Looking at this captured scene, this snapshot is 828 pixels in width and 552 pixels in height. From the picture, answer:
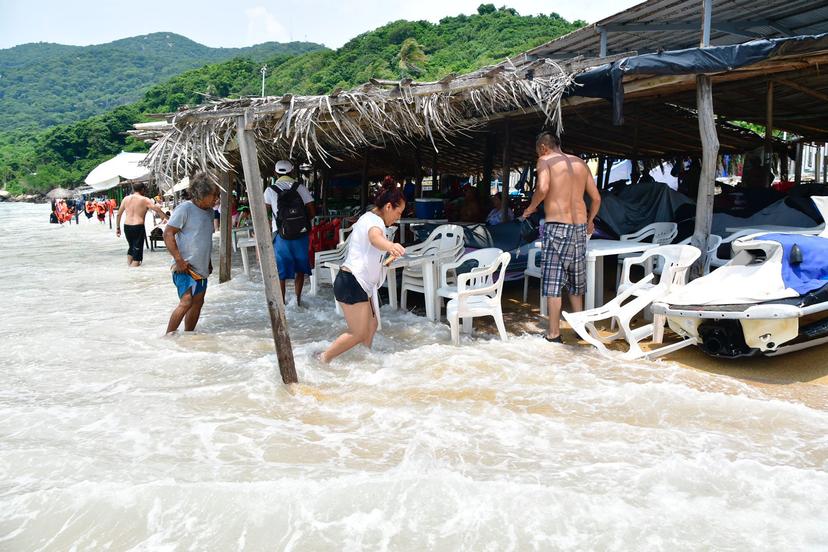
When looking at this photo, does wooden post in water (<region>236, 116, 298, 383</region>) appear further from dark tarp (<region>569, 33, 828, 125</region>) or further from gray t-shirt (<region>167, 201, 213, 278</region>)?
dark tarp (<region>569, 33, 828, 125</region>)

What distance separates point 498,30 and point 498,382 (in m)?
57.1

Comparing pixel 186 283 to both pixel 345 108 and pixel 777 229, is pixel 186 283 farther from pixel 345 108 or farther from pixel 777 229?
pixel 777 229

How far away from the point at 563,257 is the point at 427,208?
522cm

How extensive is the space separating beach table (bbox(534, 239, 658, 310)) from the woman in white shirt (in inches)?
68.8

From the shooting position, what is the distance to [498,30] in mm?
55938

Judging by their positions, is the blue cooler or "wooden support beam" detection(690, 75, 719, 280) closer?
"wooden support beam" detection(690, 75, 719, 280)

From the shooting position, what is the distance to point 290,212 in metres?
6.81

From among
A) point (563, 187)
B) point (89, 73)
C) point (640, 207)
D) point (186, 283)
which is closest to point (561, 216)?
point (563, 187)

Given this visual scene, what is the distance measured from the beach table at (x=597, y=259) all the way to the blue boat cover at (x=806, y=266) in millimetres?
1319

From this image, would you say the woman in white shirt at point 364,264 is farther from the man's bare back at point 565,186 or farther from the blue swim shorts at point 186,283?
the blue swim shorts at point 186,283

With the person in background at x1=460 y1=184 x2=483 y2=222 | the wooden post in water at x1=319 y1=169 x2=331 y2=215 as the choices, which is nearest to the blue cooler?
the person in background at x1=460 y1=184 x2=483 y2=222

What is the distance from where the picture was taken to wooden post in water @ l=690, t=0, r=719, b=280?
543 cm

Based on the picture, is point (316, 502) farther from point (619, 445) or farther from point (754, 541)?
point (754, 541)

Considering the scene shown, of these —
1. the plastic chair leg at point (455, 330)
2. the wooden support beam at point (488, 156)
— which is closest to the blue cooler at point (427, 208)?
the wooden support beam at point (488, 156)
